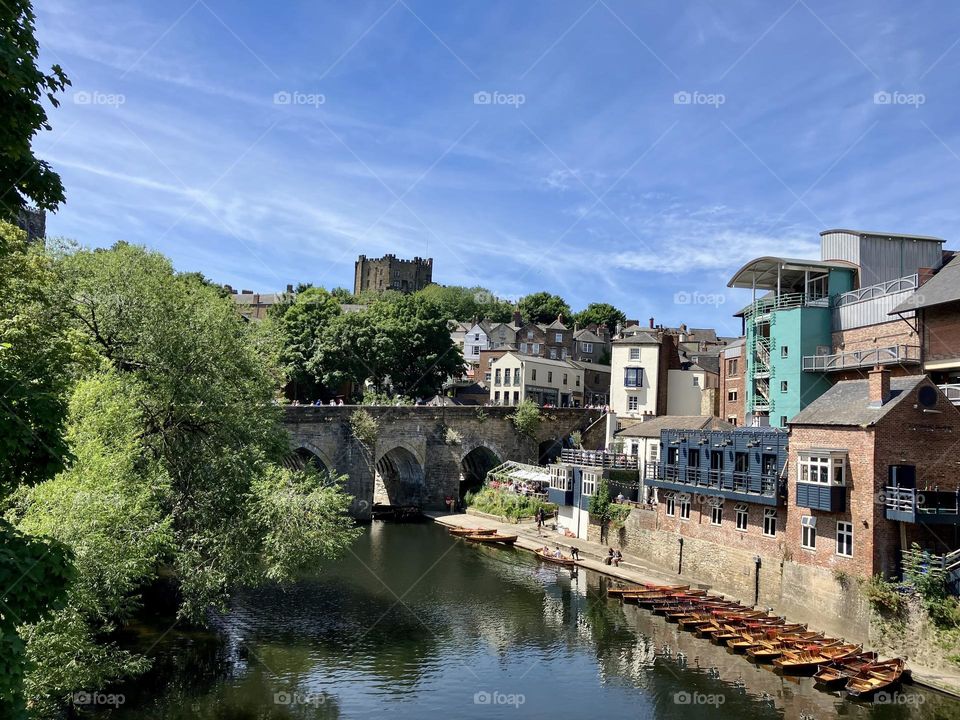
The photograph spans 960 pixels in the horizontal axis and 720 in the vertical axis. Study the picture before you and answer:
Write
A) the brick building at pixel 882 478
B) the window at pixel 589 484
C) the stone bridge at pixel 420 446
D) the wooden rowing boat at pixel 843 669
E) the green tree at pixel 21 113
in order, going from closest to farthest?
the green tree at pixel 21 113
the wooden rowing boat at pixel 843 669
the brick building at pixel 882 478
the window at pixel 589 484
the stone bridge at pixel 420 446

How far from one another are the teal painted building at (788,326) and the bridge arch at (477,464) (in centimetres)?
2335

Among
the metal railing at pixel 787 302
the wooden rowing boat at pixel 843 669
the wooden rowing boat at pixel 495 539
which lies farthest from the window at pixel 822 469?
the wooden rowing boat at pixel 495 539

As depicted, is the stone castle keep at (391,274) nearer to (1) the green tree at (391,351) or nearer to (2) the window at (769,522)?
(1) the green tree at (391,351)

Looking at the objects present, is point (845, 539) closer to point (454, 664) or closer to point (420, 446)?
point (454, 664)

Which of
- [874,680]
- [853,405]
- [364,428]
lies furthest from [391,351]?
[874,680]

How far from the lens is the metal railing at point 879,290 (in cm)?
3375

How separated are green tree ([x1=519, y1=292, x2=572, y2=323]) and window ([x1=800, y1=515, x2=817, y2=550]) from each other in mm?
93762

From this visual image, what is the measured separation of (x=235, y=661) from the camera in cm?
2456

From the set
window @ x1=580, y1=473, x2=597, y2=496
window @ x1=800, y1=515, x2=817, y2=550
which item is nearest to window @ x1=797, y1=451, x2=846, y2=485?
window @ x1=800, y1=515, x2=817, y2=550

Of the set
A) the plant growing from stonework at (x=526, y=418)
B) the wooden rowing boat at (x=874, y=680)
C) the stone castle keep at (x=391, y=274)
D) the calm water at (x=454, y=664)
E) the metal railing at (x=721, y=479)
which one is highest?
the stone castle keep at (x=391, y=274)

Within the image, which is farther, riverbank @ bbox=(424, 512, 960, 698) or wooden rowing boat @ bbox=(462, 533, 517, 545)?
wooden rowing boat @ bbox=(462, 533, 517, 545)

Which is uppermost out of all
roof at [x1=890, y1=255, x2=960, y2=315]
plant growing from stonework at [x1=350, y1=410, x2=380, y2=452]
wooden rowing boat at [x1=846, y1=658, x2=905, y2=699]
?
roof at [x1=890, y1=255, x2=960, y2=315]

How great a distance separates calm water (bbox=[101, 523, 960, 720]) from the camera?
21406 mm

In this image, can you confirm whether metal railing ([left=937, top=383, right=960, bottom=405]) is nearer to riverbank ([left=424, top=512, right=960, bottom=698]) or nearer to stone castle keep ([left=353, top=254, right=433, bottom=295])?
riverbank ([left=424, top=512, right=960, bottom=698])
